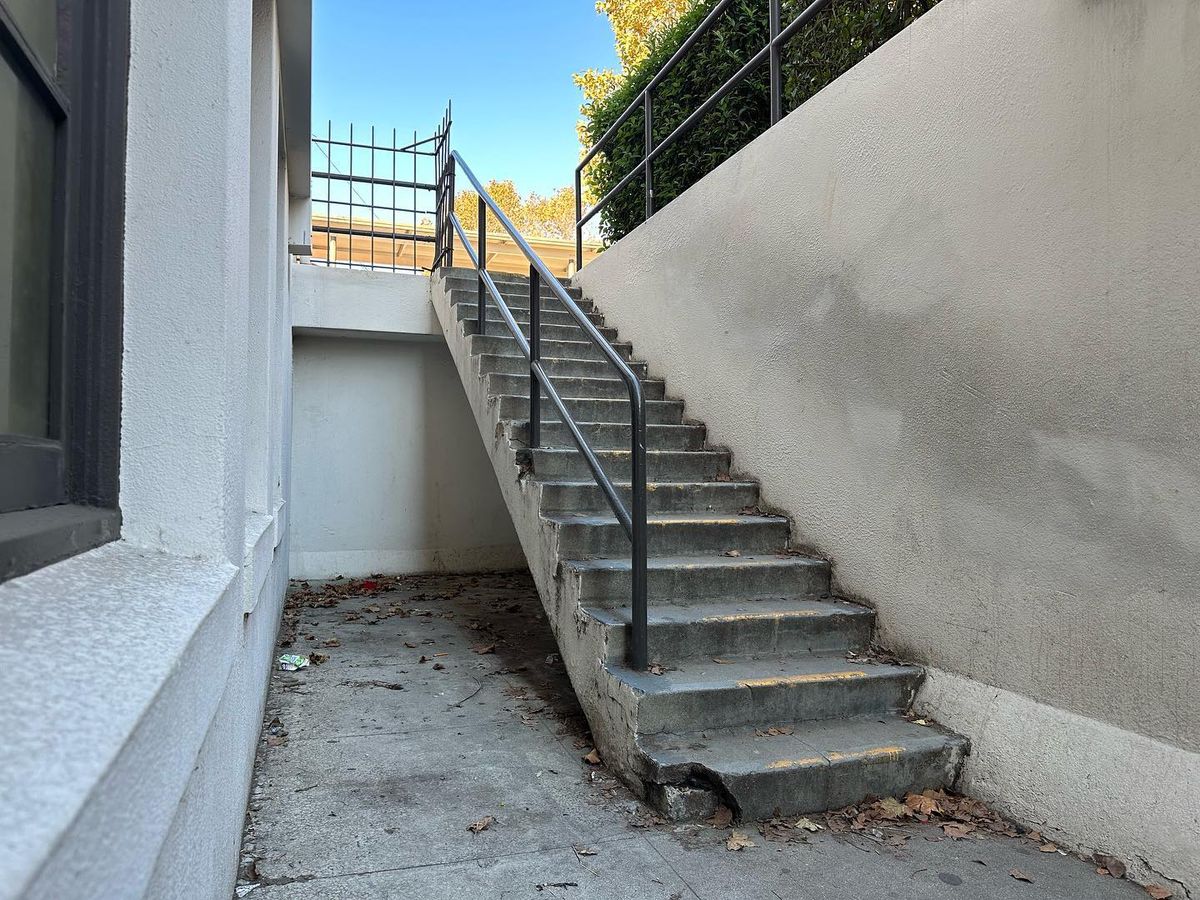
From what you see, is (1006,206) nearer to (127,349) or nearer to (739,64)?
(127,349)

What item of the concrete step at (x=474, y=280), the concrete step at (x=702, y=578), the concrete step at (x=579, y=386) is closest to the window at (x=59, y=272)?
the concrete step at (x=702, y=578)

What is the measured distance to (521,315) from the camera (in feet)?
20.1

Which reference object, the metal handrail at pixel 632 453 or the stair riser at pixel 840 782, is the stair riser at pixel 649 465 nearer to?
the metal handrail at pixel 632 453

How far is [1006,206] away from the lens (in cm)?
279

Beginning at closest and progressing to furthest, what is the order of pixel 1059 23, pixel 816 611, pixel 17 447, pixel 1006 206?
pixel 17 447 < pixel 1059 23 < pixel 1006 206 < pixel 816 611

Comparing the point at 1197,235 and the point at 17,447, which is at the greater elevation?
the point at 1197,235

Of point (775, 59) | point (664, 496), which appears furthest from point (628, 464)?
point (775, 59)

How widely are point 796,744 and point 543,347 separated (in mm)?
3524

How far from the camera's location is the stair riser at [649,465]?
4.08 metres

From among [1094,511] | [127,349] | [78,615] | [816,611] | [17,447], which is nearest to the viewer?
[78,615]

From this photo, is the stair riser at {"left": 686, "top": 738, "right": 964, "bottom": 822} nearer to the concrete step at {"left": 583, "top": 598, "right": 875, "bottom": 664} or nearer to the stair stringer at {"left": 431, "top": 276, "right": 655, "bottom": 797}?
the stair stringer at {"left": 431, "top": 276, "right": 655, "bottom": 797}

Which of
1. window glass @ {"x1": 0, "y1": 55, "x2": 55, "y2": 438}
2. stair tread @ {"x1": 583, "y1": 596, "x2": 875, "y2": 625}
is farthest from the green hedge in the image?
window glass @ {"x1": 0, "y1": 55, "x2": 55, "y2": 438}

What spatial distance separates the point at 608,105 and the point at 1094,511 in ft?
20.8

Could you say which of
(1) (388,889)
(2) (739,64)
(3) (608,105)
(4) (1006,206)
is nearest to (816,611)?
(4) (1006,206)
